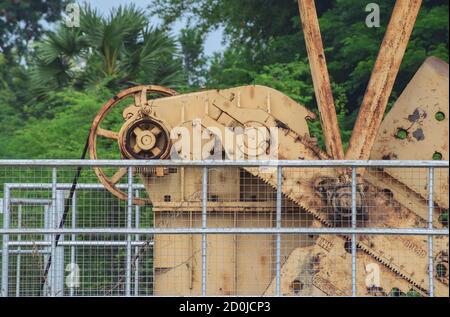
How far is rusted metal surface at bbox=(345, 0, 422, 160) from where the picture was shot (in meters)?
11.9

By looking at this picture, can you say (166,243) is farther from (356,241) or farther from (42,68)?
(42,68)

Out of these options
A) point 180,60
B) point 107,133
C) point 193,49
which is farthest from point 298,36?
point 107,133

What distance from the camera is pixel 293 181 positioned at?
37.7 ft

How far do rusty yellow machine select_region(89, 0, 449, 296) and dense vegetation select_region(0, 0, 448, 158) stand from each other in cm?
749

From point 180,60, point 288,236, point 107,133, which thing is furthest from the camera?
point 180,60

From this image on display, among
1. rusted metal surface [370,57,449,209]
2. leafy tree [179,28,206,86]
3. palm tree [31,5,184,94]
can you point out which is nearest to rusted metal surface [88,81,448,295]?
rusted metal surface [370,57,449,209]

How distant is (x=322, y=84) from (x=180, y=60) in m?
13.2

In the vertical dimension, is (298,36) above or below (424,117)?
above

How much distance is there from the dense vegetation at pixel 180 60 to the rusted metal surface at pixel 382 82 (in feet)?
24.4

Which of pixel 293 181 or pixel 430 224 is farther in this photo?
pixel 293 181

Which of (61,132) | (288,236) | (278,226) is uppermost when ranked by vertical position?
(61,132)

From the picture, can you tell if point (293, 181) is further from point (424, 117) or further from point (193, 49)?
point (193, 49)

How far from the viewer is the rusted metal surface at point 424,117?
12.0 meters
